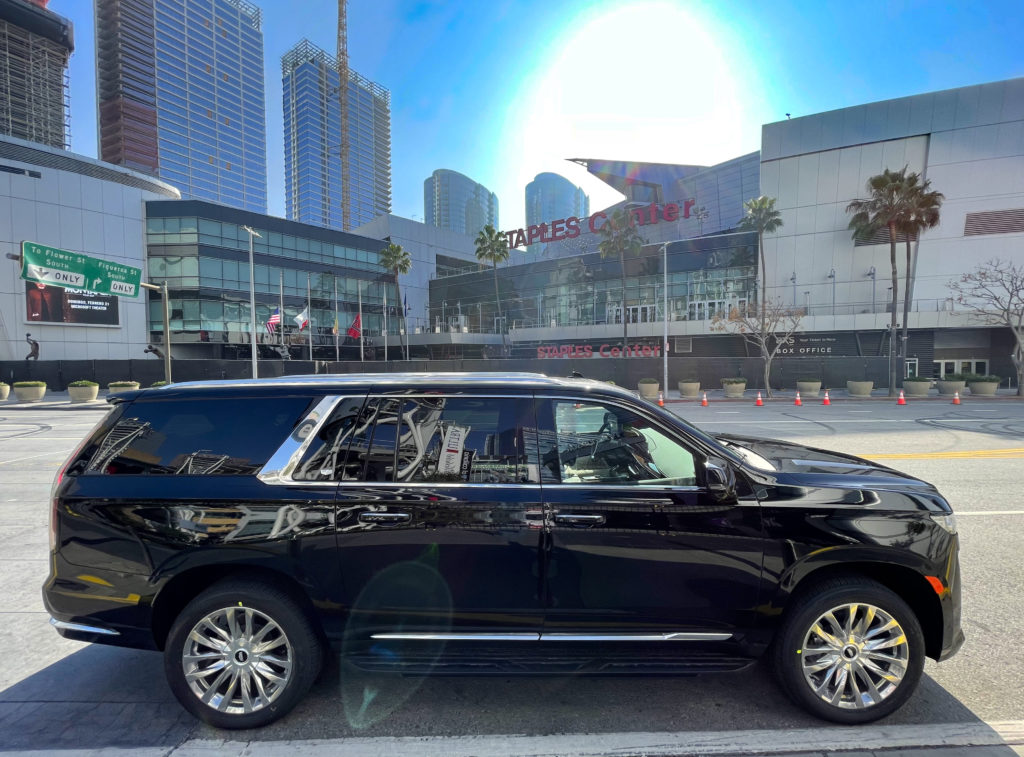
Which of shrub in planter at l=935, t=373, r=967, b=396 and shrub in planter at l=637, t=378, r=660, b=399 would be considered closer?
shrub in planter at l=935, t=373, r=967, b=396

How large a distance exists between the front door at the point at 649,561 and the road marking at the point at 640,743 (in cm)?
49

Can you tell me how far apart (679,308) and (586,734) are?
4633 centimetres

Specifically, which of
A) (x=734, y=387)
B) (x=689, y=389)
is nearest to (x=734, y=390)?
(x=734, y=387)

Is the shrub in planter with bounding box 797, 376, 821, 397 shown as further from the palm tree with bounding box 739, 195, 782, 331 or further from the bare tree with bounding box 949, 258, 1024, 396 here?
Result: the palm tree with bounding box 739, 195, 782, 331

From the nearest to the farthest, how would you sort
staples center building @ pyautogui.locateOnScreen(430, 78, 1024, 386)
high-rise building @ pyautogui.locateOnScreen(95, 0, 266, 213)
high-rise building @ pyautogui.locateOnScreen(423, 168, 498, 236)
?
staples center building @ pyautogui.locateOnScreen(430, 78, 1024, 386) < high-rise building @ pyautogui.locateOnScreen(95, 0, 266, 213) < high-rise building @ pyautogui.locateOnScreen(423, 168, 498, 236)

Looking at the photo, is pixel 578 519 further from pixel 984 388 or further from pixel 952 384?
pixel 984 388

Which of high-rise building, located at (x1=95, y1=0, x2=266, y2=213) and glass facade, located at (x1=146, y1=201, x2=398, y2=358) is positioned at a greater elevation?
high-rise building, located at (x1=95, y1=0, x2=266, y2=213)

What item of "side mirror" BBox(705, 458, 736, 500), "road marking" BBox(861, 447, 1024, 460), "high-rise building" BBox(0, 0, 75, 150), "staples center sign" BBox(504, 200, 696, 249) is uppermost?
"high-rise building" BBox(0, 0, 75, 150)

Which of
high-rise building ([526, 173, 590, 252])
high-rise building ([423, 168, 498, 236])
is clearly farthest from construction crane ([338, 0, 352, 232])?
high-rise building ([526, 173, 590, 252])

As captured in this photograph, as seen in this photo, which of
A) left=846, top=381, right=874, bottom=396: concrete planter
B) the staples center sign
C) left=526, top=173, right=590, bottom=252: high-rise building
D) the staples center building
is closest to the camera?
left=846, top=381, right=874, bottom=396: concrete planter

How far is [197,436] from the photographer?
270 cm

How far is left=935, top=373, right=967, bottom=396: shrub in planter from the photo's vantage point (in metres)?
24.5

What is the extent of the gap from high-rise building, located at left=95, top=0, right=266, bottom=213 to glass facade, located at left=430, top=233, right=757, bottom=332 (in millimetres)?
79002

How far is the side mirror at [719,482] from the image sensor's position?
2512mm
